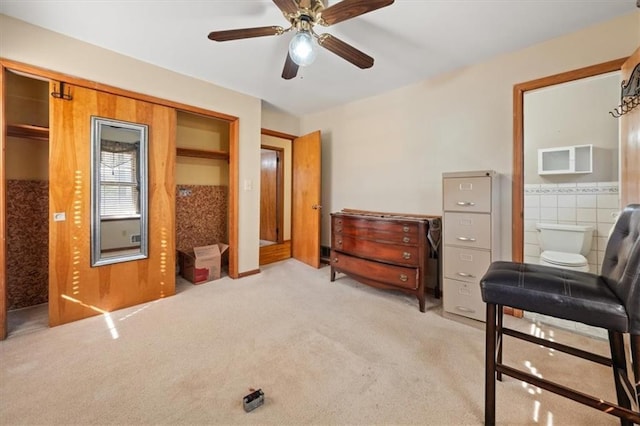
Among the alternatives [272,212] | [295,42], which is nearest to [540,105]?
[295,42]

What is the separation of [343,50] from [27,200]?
3242mm

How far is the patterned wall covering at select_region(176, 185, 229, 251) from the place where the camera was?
356 cm

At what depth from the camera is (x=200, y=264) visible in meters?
3.22

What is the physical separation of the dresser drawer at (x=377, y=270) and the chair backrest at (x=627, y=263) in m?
1.39

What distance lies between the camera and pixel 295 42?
5.55ft

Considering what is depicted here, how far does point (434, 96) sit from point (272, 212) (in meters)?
3.84

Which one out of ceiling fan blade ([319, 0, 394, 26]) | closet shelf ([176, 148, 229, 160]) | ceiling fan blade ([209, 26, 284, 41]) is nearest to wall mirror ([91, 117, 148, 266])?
closet shelf ([176, 148, 229, 160])

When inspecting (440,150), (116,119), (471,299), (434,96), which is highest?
(434,96)

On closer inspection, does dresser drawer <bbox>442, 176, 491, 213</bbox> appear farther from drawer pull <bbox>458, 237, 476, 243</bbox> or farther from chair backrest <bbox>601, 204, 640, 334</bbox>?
chair backrest <bbox>601, 204, 640, 334</bbox>

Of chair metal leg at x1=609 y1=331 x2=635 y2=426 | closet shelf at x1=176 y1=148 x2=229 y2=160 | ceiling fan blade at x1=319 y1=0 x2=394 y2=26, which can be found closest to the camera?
chair metal leg at x1=609 y1=331 x2=635 y2=426

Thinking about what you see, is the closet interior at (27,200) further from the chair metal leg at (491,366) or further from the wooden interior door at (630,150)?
the wooden interior door at (630,150)

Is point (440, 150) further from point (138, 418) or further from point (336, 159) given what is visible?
point (138, 418)

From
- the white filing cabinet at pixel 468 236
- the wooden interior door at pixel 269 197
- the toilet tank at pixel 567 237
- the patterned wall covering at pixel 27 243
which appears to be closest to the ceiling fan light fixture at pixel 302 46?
the white filing cabinet at pixel 468 236

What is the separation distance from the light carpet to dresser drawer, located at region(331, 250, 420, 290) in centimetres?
27
